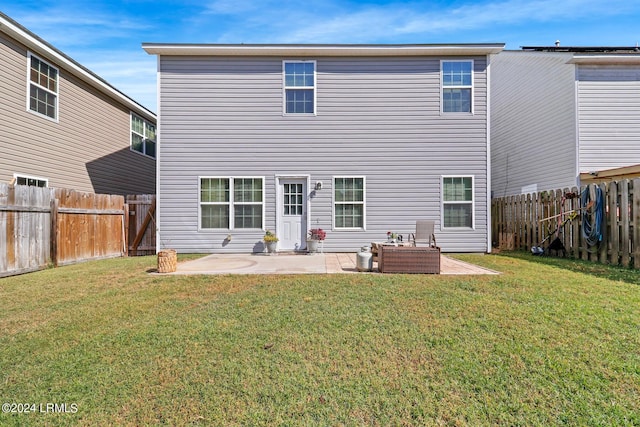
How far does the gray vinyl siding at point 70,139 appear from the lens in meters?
7.98

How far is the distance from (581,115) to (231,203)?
37.4ft

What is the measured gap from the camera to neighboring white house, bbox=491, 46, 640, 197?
10.2 m

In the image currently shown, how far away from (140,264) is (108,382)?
5708 millimetres

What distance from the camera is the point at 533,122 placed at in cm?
1225

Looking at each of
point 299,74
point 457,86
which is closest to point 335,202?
point 299,74

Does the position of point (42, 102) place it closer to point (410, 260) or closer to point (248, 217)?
point (248, 217)

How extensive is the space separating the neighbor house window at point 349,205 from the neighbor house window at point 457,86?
3454 mm

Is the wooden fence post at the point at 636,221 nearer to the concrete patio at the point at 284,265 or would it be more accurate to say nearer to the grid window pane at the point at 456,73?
the concrete patio at the point at 284,265

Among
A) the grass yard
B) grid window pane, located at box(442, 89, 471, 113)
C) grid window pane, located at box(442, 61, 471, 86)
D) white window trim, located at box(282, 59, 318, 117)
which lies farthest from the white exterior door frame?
grid window pane, located at box(442, 61, 471, 86)

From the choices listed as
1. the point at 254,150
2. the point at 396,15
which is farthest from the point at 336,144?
the point at 396,15

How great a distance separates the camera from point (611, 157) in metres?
10.3

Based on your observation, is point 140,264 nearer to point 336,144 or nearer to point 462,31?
point 336,144

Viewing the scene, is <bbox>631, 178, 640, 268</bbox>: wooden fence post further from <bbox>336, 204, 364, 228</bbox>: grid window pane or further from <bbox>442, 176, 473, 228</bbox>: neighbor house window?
<bbox>336, 204, 364, 228</bbox>: grid window pane

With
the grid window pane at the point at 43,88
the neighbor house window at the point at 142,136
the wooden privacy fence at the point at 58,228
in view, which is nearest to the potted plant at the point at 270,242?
the wooden privacy fence at the point at 58,228
